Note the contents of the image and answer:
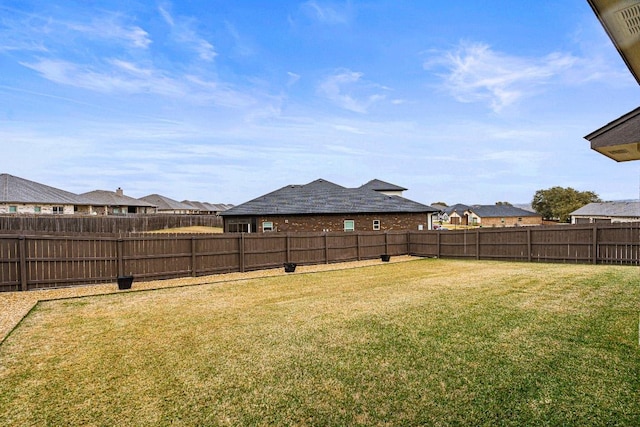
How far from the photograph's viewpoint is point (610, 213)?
2041 inches

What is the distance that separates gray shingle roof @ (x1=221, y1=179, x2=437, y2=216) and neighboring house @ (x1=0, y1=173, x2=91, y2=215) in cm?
3422

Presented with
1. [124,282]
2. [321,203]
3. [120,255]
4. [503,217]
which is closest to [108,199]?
[321,203]

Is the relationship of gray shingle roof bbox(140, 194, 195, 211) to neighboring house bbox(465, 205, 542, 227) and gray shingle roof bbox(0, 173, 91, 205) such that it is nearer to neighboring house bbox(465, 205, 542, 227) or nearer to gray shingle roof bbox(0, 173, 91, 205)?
gray shingle roof bbox(0, 173, 91, 205)

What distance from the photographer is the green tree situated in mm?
77688

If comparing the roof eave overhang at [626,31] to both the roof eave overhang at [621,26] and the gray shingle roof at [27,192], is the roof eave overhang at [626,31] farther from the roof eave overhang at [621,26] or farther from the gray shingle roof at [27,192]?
the gray shingle roof at [27,192]

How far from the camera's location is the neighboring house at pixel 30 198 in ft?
139

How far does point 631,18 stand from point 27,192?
5978 centimetres

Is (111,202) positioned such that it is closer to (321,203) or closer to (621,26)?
(321,203)

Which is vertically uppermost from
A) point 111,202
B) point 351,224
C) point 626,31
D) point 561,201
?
point 111,202

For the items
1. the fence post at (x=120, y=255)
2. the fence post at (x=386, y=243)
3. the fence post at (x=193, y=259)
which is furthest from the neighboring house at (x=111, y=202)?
the fence post at (x=120, y=255)

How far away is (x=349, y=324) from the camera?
21.8ft

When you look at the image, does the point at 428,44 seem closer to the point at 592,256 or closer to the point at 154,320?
the point at 592,256

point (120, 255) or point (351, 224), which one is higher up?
point (351, 224)

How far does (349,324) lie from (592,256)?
14.8 m
